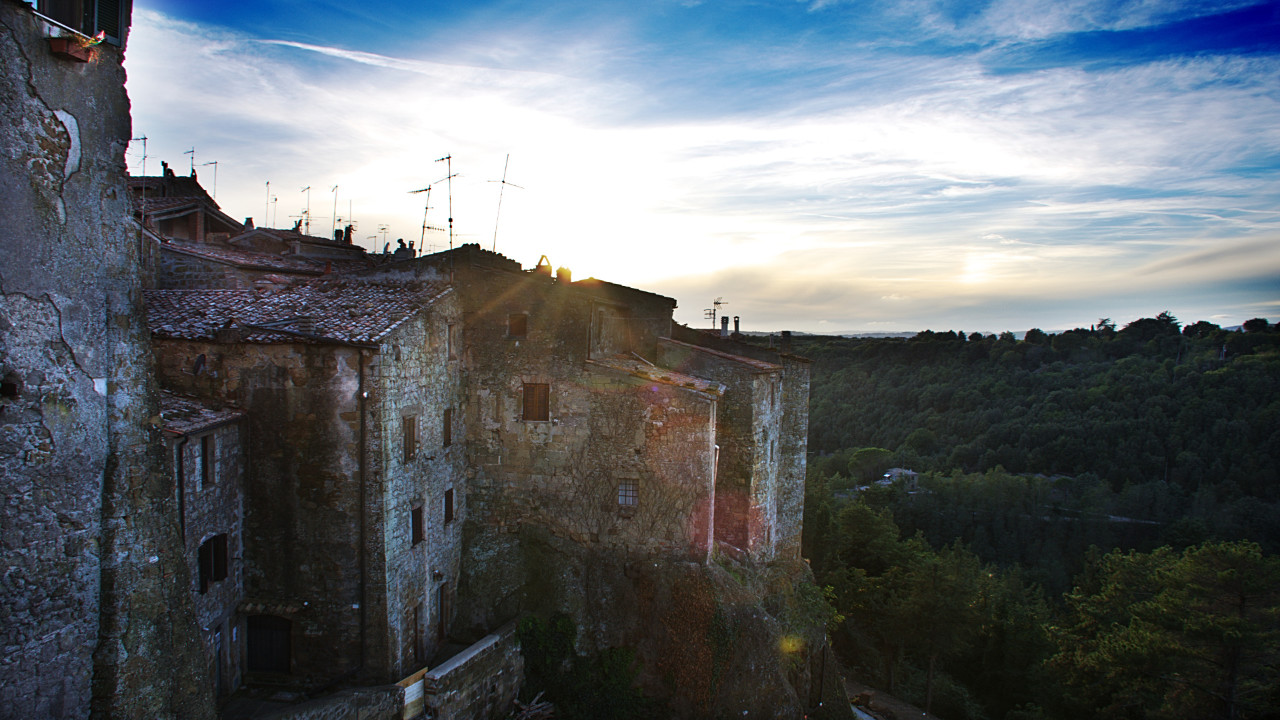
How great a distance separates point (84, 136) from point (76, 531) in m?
4.40

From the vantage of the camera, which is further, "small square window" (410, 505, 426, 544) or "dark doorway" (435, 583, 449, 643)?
"dark doorway" (435, 583, 449, 643)

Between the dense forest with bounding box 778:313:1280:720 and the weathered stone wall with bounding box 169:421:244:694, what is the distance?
70.6 ft

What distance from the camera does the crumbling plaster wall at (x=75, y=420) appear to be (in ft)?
22.5

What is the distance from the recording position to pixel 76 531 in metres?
7.50

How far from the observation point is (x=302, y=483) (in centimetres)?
1281

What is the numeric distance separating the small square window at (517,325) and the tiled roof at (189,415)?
245 inches

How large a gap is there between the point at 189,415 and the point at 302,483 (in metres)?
2.36

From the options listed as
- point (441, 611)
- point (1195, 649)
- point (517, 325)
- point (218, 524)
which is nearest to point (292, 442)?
point (218, 524)

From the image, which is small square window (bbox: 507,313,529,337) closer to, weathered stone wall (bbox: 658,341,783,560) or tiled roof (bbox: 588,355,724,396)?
tiled roof (bbox: 588,355,724,396)

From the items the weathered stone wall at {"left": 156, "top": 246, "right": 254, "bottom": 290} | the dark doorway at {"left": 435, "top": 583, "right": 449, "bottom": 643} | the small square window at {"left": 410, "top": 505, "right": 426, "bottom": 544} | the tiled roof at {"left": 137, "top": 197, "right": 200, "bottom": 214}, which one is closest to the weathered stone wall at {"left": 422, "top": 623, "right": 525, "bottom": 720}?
the dark doorway at {"left": 435, "top": 583, "right": 449, "bottom": 643}

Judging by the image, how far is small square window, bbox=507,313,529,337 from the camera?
54.9 ft

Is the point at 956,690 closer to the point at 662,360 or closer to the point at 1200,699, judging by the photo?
the point at 1200,699

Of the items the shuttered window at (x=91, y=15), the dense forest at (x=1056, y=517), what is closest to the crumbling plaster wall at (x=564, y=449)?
the shuttered window at (x=91, y=15)

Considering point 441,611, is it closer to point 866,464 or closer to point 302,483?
point 302,483
